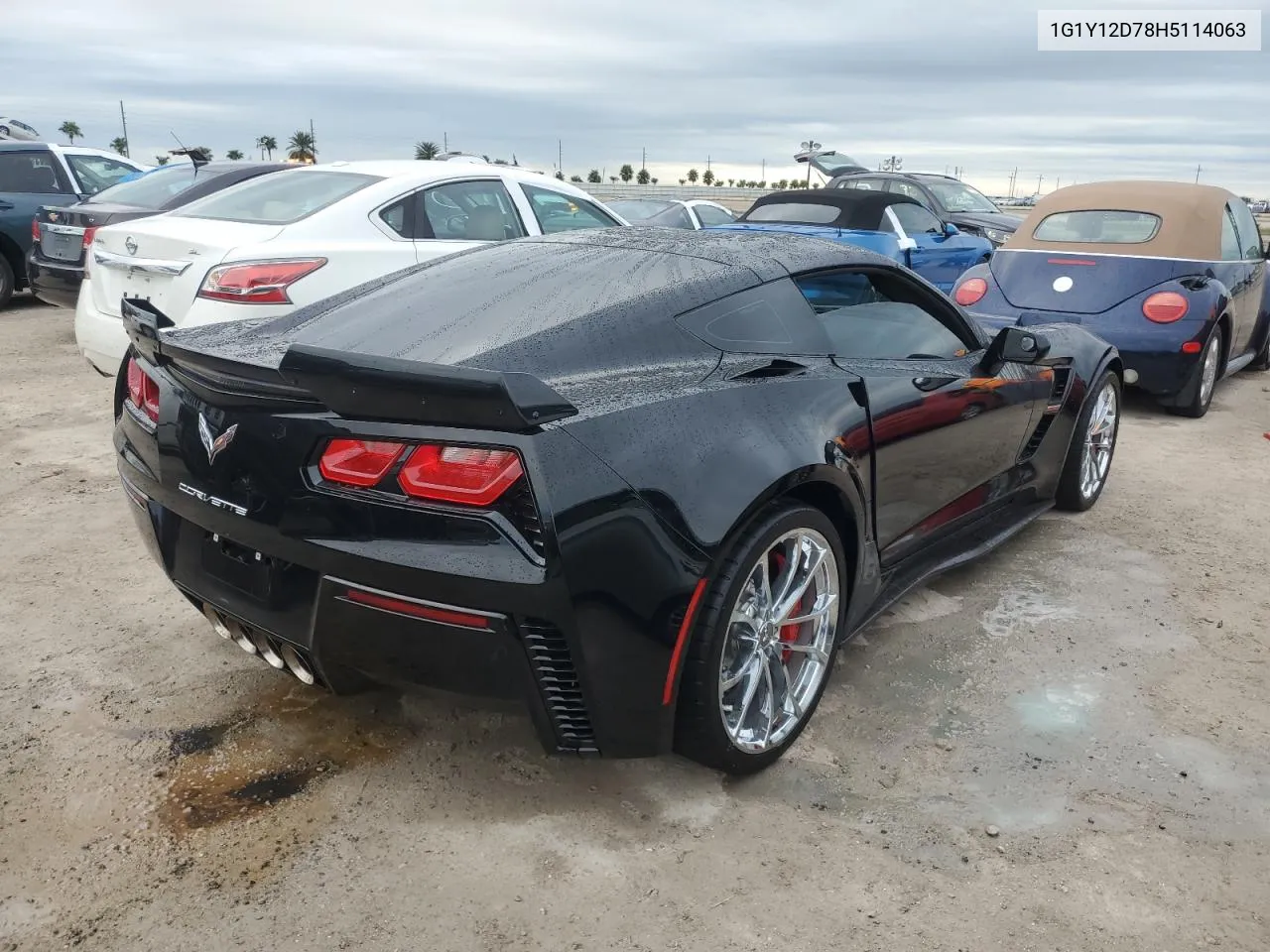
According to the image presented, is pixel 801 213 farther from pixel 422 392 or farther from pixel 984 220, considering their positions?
pixel 422 392

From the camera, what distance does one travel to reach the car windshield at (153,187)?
789cm

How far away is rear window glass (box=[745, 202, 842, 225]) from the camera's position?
920 cm

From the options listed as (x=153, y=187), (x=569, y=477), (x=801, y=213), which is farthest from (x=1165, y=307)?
(x=153, y=187)

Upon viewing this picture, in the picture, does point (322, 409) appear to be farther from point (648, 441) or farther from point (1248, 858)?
point (1248, 858)

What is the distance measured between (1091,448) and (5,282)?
10119mm

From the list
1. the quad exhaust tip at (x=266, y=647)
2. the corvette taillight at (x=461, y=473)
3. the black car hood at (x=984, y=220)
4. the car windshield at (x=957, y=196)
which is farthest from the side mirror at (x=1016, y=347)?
the car windshield at (x=957, y=196)

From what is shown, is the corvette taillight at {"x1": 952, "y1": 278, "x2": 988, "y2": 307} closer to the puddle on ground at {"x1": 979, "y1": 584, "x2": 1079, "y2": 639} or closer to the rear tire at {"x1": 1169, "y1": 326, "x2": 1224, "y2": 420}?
the rear tire at {"x1": 1169, "y1": 326, "x2": 1224, "y2": 420}

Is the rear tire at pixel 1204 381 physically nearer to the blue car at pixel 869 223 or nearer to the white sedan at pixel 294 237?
the blue car at pixel 869 223

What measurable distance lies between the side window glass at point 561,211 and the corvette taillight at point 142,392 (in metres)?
3.89

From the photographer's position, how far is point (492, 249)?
332cm

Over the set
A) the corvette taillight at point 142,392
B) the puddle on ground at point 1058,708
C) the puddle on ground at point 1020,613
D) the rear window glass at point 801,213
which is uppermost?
the rear window glass at point 801,213

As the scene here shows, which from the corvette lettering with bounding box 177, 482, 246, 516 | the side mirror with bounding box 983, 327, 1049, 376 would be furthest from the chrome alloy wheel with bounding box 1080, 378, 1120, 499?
the corvette lettering with bounding box 177, 482, 246, 516

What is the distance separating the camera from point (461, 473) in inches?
80.8

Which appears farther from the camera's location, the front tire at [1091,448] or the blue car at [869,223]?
the blue car at [869,223]
